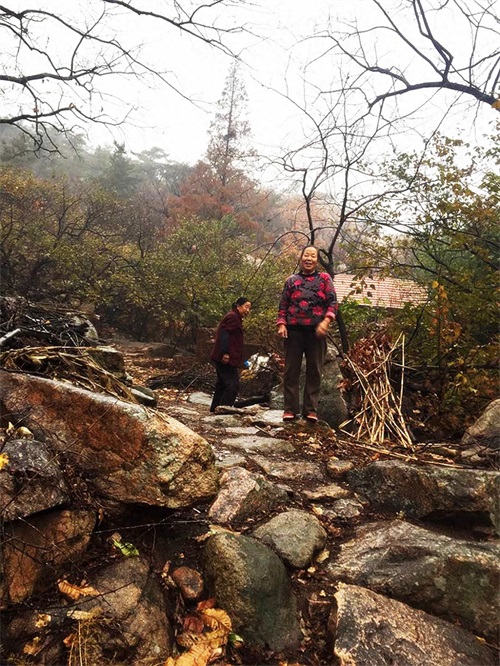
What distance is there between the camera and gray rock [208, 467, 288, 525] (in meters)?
2.51

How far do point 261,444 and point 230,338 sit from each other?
2.39 metres

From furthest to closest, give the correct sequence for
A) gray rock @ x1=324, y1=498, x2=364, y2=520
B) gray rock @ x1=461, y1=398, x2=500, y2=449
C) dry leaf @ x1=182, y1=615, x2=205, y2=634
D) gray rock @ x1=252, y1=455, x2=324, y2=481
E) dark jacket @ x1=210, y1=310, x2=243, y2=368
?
dark jacket @ x1=210, y1=310, x2=243, y2=368 < gray rock @ x1=461, y1=398, x2=500, y2=449 < gray rock @ x1=252, y1=455, x2=324, y2=481 < gray rock @ x1=324, y1=498, x2=364, y2=520 < dry leaf @ x1=182, y1=615, x2=205, y2=634

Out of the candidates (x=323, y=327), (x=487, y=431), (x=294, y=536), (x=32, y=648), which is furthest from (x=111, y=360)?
(x=487, y=431)

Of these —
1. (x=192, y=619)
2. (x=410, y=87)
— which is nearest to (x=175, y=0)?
(x=410, y=87)

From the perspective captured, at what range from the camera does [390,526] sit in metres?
2.60

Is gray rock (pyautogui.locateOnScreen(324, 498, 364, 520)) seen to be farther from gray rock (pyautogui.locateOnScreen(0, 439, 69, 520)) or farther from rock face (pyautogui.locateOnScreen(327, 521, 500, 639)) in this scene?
gray rock (pyautogui.locateOnScreen(0, 439, 69, 520))

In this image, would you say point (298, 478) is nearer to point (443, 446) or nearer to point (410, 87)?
point (443, 446)

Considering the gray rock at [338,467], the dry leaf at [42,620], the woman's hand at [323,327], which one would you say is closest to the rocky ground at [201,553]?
the dry leaf at [42,620]

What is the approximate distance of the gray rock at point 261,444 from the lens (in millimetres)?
3801

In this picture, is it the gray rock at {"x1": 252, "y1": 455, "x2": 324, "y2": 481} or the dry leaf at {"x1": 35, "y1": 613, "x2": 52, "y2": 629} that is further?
the gray rock at {"x1": 252, "y1": 455, "x2": 324, "y2": 481}

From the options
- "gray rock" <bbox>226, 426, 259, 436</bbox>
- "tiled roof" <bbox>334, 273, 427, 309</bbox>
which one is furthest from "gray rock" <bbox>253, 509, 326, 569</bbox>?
"tiled roof" <bbox>334, 273, 427, 309</bbox>

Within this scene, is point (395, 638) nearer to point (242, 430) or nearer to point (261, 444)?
point (261, 444)

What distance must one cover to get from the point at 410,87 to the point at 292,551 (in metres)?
6.43

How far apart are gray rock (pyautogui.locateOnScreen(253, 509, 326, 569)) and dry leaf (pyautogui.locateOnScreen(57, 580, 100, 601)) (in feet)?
3.02
